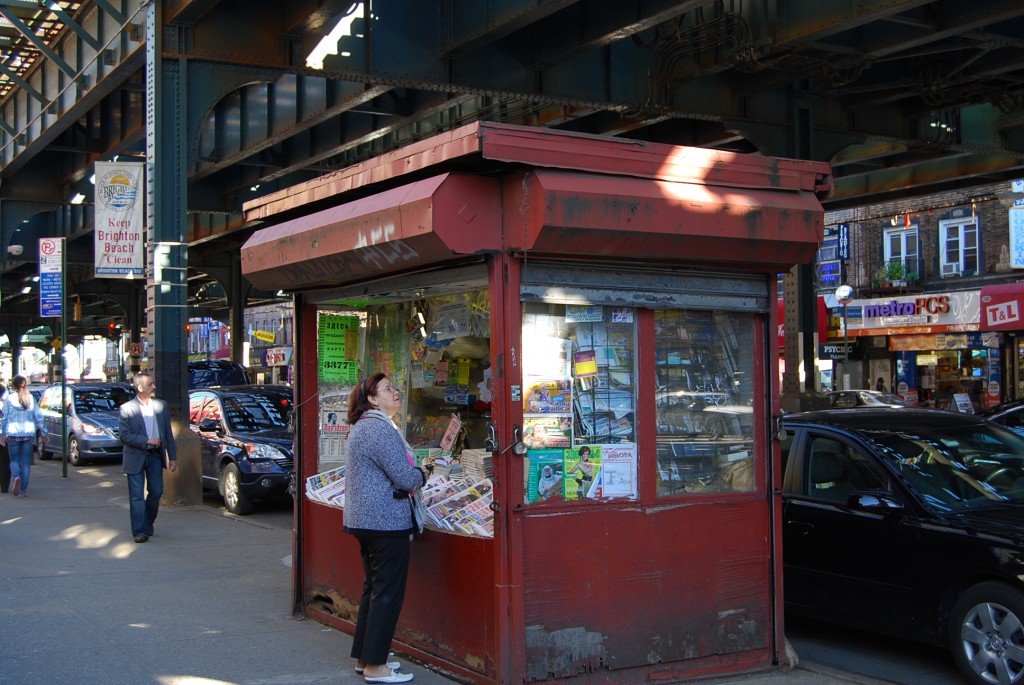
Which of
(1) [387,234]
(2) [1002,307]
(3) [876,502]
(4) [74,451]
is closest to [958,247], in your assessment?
(2) [1002,307]

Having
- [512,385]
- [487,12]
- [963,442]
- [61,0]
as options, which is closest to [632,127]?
[487,12]

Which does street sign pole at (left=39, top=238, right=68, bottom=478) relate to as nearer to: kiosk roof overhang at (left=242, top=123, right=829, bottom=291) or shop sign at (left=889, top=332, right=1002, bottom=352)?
kiosk roof overhang at (left=242, top=123, right=829, bottom=291)

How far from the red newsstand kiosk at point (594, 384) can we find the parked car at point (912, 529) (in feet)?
2.96

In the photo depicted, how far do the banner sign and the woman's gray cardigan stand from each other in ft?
37.9

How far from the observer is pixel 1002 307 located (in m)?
31.8

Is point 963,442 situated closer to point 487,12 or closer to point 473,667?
point 473,667

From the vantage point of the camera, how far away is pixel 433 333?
7.46 meters

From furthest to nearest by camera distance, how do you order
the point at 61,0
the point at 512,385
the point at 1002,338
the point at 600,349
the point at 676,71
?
1. the point at 1002,338
2. the point at 61,0
3. the point at 676,71
4. the point at 600,349
5. the point at 512,385

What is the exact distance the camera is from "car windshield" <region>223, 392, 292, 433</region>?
1534 centimetres

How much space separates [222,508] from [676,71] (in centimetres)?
992

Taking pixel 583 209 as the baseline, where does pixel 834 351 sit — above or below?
below

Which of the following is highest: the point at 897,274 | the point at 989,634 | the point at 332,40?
the point at 332,40

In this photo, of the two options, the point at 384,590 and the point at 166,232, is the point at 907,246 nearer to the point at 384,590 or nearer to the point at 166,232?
the point at 166,232

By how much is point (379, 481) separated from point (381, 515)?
0.62 feet
